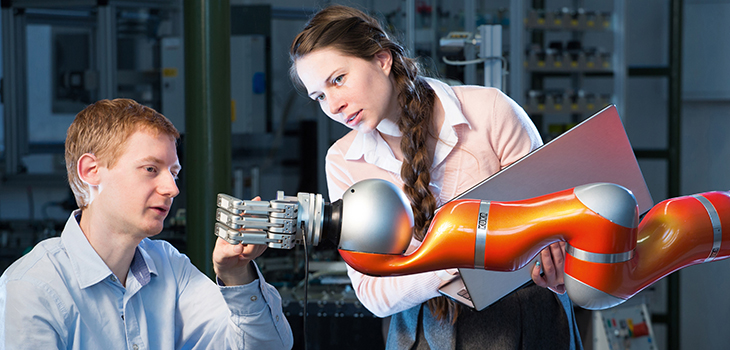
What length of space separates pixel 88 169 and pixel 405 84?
56cm

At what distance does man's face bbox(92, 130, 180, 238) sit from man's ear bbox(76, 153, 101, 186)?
2 centimetres

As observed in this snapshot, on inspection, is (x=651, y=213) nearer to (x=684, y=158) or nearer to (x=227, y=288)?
(x=227, y=288)

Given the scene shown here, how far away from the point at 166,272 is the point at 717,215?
906 mm

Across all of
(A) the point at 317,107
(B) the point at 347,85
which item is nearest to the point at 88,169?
(B) the point at 347,85

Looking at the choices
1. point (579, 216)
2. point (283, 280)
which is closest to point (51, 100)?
point (283, 280)

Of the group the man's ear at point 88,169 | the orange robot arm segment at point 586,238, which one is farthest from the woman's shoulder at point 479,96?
the man's ear at point 88,169

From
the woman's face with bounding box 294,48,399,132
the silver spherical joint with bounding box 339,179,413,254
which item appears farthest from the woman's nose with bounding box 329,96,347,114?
the silver spherical joint with bounding box 339,179,413,254

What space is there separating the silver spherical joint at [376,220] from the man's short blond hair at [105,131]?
0.52 m

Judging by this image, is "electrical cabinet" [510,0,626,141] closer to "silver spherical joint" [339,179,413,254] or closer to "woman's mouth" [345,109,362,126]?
"woman's mouth" [345,109,362,126]

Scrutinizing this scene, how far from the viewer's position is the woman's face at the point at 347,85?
103 cm

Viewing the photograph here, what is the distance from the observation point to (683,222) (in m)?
0.69

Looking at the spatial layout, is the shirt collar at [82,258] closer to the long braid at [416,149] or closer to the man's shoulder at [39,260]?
the man's shoulder at [39,260]

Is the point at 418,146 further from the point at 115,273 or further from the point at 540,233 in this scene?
the point at 115,273

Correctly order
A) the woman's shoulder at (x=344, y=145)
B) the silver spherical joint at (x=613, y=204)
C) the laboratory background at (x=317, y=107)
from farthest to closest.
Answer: the laboratory background at (x=317, y=107) < the woman's shoulder at (x=344, y=145) < the silver spherical joint at (x=613, y=204)
